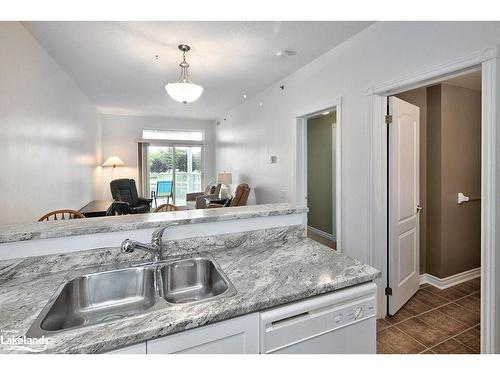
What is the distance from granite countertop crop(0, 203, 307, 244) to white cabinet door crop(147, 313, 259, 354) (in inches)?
25.9

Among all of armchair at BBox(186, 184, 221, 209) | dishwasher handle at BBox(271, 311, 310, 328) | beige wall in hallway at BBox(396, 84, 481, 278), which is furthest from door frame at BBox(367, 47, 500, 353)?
armchair at BBox(186, 184, 221, 209)

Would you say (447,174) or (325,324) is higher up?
(447,174)

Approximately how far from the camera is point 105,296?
3.99 feet

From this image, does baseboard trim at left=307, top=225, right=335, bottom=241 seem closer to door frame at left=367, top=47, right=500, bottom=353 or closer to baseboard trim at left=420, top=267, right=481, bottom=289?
baseboard trim at left=420, top=267, right=481, bottom=289

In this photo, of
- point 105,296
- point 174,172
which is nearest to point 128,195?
point 174,172

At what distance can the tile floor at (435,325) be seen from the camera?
75.8 inches

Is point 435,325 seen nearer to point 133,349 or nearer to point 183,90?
point 133,349

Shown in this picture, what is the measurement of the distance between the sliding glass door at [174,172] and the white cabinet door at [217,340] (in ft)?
21.5

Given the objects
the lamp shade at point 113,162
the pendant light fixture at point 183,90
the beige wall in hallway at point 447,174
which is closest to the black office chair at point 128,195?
the lamp shade at point 113,162

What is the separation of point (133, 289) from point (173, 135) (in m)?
6.43

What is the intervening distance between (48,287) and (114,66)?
3.20 m

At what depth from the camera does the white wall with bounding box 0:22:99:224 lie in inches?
85.5
